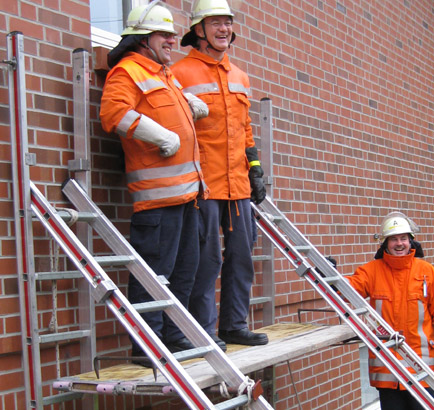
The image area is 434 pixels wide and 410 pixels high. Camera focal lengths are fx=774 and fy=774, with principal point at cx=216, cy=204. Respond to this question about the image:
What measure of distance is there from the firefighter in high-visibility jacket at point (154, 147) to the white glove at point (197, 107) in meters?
0.09

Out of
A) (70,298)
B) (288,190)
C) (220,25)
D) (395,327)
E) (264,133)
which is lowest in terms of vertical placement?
(395,327)

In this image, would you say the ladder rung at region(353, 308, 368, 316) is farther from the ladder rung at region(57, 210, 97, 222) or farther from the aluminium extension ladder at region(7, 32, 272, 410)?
the ladder rung at region(57, 210, 97, 222)

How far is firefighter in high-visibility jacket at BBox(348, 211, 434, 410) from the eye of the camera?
17.0 feet

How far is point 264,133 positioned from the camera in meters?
5.82

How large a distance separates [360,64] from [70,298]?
4.92 metres

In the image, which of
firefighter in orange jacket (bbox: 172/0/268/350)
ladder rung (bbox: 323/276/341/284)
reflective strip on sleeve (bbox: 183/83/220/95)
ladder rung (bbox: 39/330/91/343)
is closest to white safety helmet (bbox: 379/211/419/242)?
ladder rung (bbox: 323/276/341/284)

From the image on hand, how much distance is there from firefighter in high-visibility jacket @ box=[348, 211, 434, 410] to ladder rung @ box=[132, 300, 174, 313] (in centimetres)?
203

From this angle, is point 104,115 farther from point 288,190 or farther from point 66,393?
point 288,190

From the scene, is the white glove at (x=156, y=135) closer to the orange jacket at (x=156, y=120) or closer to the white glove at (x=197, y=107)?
the orange jacket at (x=156, y=120)

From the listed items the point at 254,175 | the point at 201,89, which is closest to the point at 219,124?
the point at 201,89

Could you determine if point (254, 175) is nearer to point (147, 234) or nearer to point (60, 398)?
point (147, 234)

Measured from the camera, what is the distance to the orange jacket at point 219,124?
4504mm

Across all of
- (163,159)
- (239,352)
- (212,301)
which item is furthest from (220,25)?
(239,352)

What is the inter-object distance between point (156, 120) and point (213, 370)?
1.30 meters
